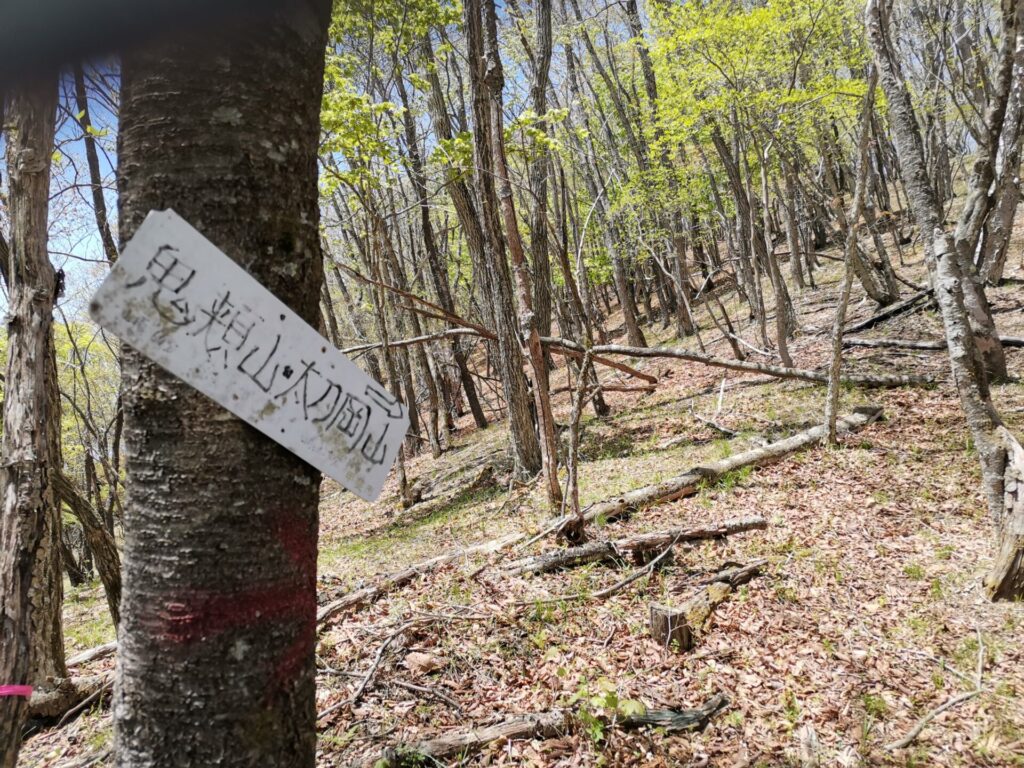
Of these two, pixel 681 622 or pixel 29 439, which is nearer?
pixel 29 439

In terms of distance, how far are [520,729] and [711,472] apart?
3.60 metres

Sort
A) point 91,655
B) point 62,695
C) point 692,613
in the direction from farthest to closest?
point 91,655
point 692,613
point 62,695

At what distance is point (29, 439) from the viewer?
274 centimetres

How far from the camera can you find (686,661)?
3.04 meters

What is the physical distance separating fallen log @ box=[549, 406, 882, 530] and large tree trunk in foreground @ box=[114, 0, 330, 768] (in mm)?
3625

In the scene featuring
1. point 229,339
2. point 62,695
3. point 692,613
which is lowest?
point 692,613

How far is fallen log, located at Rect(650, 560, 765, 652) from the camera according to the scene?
3123 mm

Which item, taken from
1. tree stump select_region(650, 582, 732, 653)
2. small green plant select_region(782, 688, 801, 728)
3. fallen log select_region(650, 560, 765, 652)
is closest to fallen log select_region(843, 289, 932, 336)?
fallen log select_region(650, 560, 765, 652)

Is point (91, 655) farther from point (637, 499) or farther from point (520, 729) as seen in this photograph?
point (637, 499)

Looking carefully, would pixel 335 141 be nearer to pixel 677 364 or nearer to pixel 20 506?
pixel 20 506

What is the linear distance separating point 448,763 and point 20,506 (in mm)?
2192

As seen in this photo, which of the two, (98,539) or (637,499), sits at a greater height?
(98,539)

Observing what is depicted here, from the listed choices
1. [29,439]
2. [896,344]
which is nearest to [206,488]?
[29,439]

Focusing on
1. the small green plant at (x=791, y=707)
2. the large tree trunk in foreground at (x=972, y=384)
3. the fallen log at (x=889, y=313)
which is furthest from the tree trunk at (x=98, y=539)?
the fallen log at (x=889, y=313)
